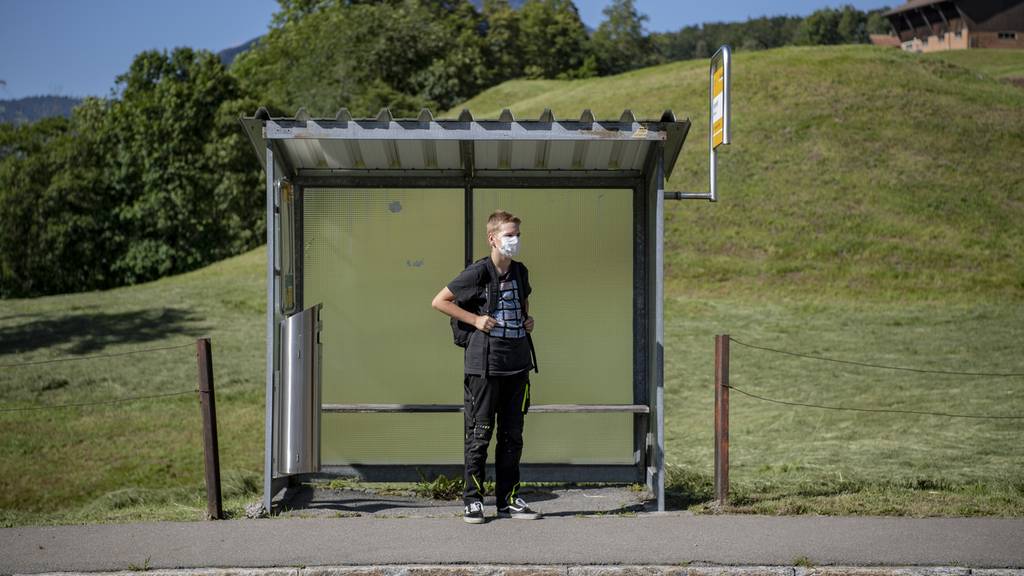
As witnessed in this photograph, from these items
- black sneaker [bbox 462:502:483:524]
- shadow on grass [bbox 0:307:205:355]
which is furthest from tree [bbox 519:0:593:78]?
black sneaker [bbox 462:502:483:524]

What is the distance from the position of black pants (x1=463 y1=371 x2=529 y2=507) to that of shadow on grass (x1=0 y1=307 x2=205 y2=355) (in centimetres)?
1671

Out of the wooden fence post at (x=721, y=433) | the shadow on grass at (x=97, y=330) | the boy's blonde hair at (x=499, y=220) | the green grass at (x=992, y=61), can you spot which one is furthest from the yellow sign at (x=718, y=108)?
the green grass at (x=992, y=61)

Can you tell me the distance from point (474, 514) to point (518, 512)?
1.24 feet

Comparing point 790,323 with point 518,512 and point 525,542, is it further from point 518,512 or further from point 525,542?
point 525,542

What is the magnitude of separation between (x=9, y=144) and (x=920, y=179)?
153 feet

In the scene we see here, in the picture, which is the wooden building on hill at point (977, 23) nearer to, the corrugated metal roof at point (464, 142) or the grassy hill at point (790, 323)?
the grassy hill at point (790, 323)

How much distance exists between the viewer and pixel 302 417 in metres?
7.72

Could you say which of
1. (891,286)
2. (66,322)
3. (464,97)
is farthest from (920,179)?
(464,97)

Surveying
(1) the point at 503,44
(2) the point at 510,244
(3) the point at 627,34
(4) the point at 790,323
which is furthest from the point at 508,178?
(3) the point at 627,34

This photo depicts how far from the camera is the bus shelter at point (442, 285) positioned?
8867mm

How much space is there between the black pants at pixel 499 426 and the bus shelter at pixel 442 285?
128 cm

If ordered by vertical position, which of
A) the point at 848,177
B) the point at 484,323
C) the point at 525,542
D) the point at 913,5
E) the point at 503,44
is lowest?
the point at 525,542

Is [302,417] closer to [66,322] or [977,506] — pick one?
[977,506]

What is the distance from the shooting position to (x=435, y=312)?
29.7 feet
